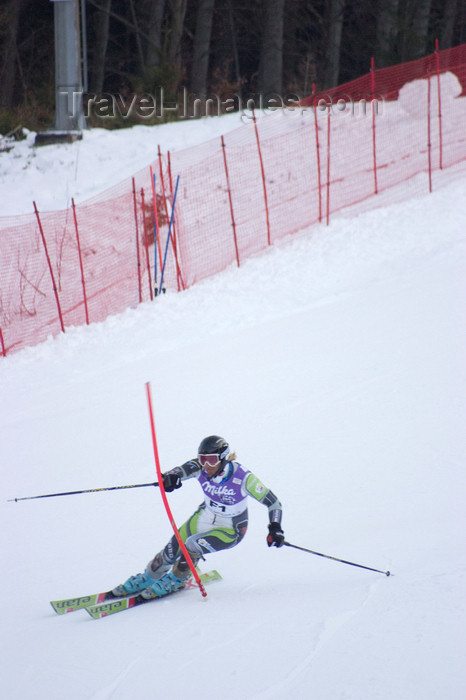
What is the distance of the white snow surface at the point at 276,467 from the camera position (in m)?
4.47

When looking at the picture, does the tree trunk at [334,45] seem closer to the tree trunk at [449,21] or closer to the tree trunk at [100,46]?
the tree trunk at [449,21]

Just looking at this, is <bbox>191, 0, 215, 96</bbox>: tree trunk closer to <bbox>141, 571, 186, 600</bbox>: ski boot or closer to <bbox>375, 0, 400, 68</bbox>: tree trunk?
<bbox>375, 0, 400, 68</bbox>: tree trunk

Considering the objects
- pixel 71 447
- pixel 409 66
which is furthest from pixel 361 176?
pixel 71 447

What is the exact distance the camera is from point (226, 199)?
14.8m

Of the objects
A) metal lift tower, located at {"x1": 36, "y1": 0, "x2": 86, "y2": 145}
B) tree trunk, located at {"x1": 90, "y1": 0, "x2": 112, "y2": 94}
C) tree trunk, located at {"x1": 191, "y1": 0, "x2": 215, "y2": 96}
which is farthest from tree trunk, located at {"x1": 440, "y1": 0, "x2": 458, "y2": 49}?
metal lift tower, located at {"x1": 36, "y1": 0, "x2": 86, "y2": 145}

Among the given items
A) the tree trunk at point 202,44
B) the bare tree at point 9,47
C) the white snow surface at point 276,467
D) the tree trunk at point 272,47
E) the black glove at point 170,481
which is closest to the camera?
the white snow surface at point 276,467

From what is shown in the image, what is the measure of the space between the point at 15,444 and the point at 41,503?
1.38 m

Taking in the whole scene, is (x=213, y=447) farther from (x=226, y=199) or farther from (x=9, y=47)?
(x=9, y=47)

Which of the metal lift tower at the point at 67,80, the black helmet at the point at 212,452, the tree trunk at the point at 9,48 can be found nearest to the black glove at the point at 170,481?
the black helmet at the point at 212,452

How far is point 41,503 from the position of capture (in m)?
7.61

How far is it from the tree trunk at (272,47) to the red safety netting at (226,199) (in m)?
6.01

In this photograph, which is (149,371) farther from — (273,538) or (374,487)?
(273,538)

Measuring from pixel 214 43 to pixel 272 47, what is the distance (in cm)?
824

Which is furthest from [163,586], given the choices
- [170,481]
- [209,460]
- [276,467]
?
[276,467]
